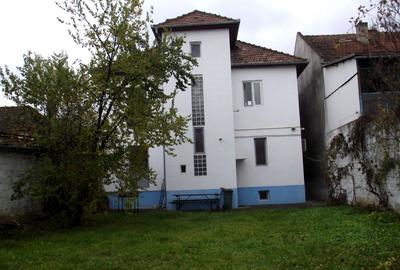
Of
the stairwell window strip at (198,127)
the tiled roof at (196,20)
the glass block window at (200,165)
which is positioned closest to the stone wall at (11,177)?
the glass block window at (200,165)

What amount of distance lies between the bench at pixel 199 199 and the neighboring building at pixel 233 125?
27 cm

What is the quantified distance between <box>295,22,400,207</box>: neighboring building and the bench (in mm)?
5426

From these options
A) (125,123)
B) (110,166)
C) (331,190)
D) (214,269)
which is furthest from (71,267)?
(331,190)

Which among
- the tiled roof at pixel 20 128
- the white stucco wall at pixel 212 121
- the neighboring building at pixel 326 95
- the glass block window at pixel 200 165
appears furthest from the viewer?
the glass block window at pixel 200 165

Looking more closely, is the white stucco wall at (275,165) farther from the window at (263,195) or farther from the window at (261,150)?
the window at (263,195)

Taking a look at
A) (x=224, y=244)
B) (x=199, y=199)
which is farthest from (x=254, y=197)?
(x=224, y=244)

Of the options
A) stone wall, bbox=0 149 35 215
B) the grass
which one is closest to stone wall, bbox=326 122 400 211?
the grass

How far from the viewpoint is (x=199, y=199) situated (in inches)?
830

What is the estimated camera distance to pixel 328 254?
8.66m

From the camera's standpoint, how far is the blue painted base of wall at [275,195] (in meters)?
22.1

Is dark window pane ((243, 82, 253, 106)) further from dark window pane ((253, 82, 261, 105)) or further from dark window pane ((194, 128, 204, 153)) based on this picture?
dark window pane ((194, 128, 204, 153))

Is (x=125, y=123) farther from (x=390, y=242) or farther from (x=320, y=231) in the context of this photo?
(x=390, y=242)

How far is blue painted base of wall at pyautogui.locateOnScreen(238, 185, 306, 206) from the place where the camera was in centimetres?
2211

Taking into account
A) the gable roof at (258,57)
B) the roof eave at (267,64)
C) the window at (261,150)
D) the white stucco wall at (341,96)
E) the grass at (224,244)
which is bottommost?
the grass at (224,244)
